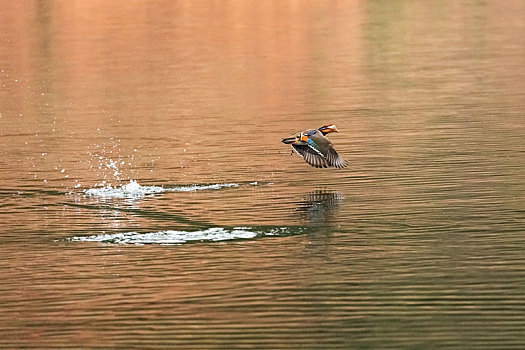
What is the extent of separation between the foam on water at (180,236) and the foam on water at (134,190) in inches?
151

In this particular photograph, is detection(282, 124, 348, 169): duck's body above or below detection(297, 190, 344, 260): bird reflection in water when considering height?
above

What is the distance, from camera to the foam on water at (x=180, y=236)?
20.5 m

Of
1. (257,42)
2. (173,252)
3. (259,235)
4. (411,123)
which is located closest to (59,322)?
(173,252)

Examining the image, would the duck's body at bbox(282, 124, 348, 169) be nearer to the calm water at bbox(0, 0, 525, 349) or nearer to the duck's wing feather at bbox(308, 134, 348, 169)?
the duck's wing feather at bbox(308, 134, 348, 169)

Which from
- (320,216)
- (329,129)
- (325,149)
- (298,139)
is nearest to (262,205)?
(320,216)

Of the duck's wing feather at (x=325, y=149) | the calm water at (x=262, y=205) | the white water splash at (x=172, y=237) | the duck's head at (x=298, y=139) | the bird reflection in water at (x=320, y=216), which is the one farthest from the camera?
the duck's wing feather at (x=325, y=149)

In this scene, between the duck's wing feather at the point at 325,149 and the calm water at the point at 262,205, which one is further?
the duck's wing feather at the point at 325,149

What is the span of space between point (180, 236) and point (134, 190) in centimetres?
476

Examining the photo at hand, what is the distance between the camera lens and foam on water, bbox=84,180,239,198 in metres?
25.0

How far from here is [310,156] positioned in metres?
25.8

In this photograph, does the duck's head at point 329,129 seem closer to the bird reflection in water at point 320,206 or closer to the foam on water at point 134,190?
the bird reflection in water at point 320,206

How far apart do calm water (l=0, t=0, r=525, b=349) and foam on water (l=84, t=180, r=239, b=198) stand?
67 millimetres

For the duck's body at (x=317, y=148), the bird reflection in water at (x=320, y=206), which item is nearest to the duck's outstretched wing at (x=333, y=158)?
the duck's body at (x=317, y=148)

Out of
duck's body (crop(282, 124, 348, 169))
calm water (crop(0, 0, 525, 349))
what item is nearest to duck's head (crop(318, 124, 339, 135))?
duck's body (crop(282, 124, 348, 169))
